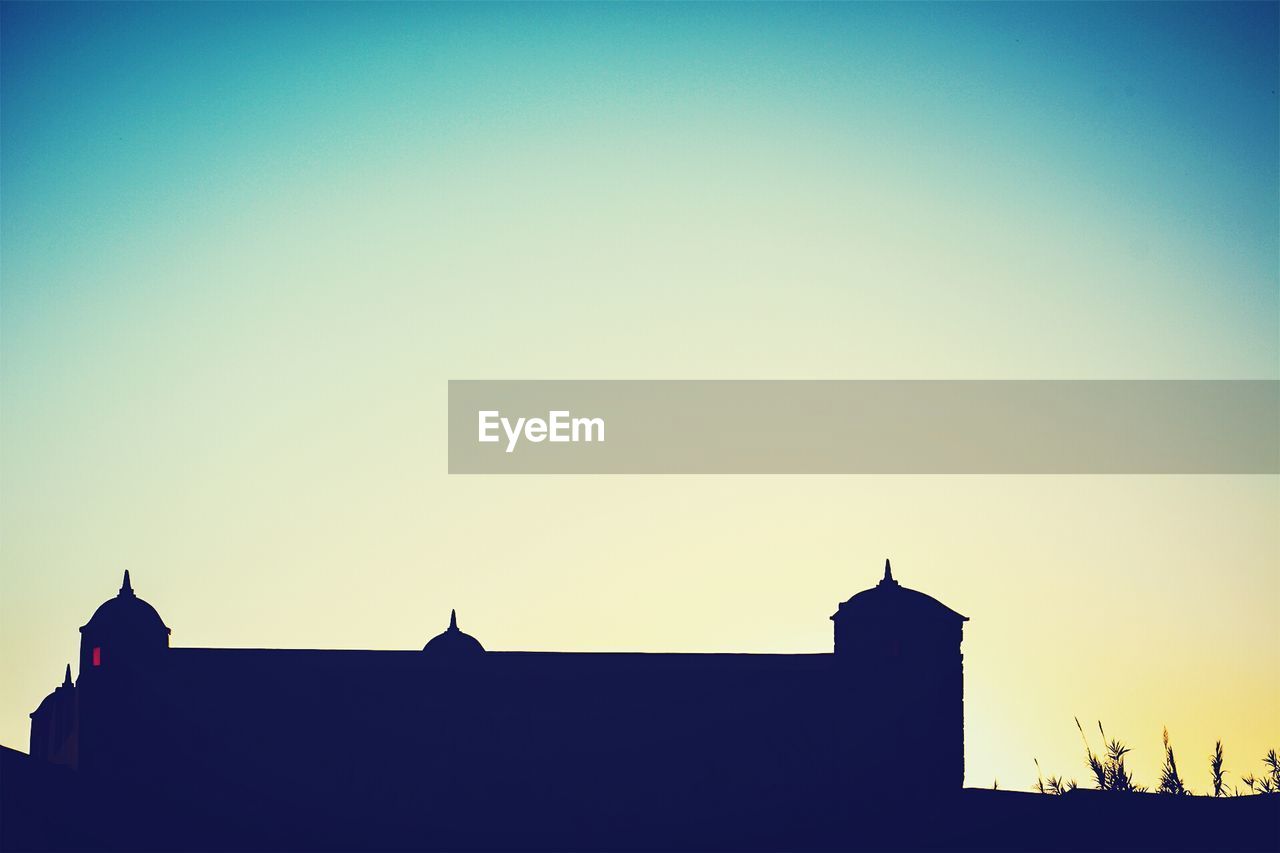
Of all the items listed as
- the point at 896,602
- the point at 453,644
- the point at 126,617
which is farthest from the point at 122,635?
the point at 896,602

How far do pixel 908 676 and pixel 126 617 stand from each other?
21.7m

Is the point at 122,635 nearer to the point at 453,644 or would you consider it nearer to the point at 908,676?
the point at 453,644

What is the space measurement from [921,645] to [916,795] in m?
3.99

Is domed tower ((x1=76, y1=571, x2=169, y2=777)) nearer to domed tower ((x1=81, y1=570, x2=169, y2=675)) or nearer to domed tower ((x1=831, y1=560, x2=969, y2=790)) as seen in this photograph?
domed tower ((x1=81, y1=570, x2=169, y2=675))

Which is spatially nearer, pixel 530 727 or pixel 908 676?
pixel 908 676

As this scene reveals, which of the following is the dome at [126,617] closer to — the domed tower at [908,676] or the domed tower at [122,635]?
the domed tower at [122,635]

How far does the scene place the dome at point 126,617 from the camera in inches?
1718

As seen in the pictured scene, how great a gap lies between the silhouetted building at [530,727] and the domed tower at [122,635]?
6 cm

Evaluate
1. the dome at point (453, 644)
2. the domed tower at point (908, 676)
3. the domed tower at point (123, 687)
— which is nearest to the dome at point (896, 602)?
the domed tower at point (908, 676)

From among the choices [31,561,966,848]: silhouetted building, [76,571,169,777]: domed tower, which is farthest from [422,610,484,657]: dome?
[76,571,169,777]: domed tower

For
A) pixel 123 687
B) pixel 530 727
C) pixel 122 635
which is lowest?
pixel 530 727

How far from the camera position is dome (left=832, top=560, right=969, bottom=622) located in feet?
140

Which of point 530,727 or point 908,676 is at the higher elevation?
point 908,676

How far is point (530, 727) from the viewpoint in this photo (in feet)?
141
